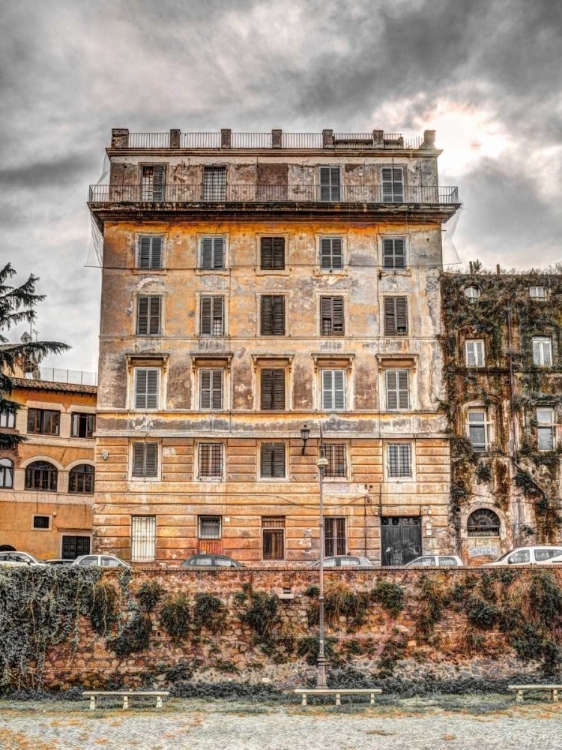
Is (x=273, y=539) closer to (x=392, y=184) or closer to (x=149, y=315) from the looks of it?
(x=149, y=315)

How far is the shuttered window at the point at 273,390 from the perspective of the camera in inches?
1665

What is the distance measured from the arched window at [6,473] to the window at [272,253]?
656 inches

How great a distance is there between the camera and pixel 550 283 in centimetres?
4503

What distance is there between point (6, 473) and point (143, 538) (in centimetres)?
1118

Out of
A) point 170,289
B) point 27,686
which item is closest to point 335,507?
point 170,289

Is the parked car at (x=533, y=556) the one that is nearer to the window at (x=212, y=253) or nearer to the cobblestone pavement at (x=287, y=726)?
the cobblestone pavement at (x=287, y=726)

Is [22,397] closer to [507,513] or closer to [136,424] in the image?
[136,424]

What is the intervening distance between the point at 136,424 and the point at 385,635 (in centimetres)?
1506

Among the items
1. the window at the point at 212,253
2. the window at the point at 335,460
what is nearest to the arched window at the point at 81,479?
the window at the point at 212,253

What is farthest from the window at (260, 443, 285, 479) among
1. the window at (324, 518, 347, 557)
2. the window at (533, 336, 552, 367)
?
the window at (533, 336, 552, 367)

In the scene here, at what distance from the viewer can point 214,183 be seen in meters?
44.6

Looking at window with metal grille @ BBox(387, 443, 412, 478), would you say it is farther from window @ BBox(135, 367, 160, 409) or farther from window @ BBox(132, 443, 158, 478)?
window @ BBox(135, 367, 160, 409)

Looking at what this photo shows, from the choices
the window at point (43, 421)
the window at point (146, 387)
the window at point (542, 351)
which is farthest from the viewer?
the window at point (43, 421)

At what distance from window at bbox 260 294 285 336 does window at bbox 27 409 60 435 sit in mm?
14095
